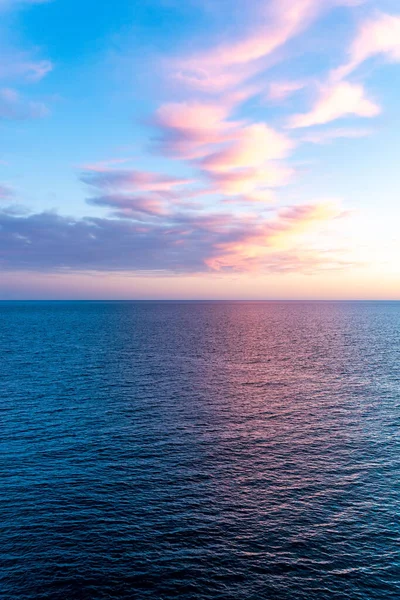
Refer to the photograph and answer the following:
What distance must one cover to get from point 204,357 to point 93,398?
217ft

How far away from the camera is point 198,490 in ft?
175

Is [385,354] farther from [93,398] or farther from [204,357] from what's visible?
[93,398]

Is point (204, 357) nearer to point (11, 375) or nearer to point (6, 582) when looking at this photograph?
point (11, 375)

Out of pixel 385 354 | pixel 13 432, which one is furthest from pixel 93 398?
pixel 385 354

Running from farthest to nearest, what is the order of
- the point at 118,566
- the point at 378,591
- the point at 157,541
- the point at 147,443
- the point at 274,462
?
the point at 147,443, the point at 274,462, the point at 157,541, the point at 118,566, the point at 378,591

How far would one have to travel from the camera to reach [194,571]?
1553 inches

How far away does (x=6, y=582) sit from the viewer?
123 ft

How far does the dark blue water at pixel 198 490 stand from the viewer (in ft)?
127

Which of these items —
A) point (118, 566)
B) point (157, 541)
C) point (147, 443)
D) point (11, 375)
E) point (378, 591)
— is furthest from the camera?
point (11, 375)

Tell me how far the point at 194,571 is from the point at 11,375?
9042cm

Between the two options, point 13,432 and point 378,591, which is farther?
point 13,432

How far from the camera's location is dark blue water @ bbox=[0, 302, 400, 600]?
38.7 meters

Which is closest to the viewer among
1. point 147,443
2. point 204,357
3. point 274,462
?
point 274,462

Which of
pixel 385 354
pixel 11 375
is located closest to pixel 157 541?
pixel 11 375
